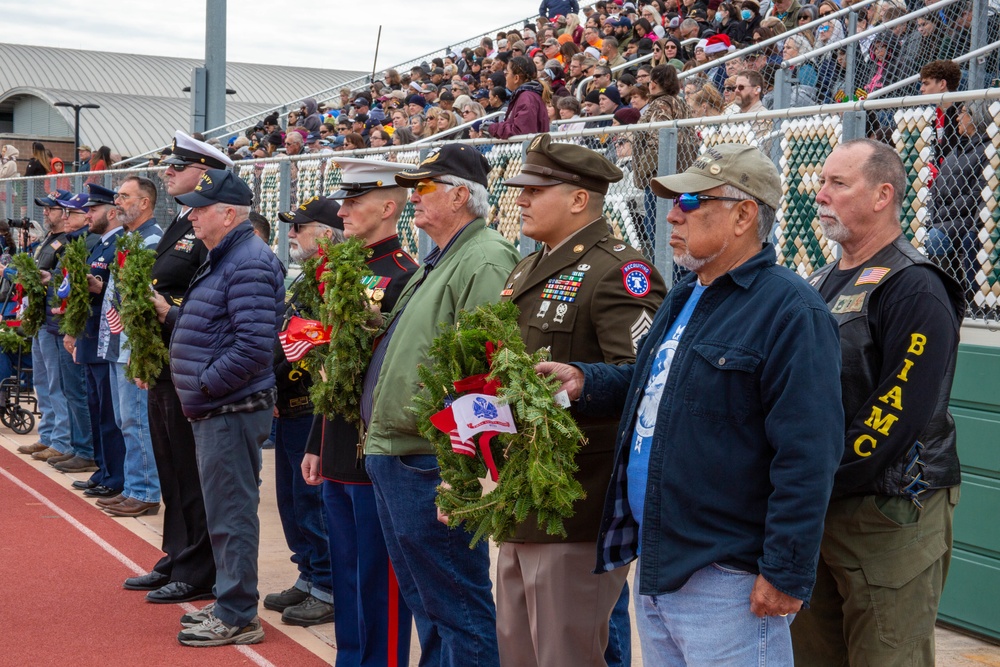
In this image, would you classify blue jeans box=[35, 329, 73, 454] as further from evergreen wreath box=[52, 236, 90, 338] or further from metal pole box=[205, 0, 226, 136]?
metal pole box=[205, 0, 226, 136]

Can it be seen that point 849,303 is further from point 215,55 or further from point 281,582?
point 215,55

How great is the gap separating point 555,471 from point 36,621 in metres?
4.22

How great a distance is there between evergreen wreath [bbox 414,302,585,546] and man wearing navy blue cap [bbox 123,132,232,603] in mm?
3187

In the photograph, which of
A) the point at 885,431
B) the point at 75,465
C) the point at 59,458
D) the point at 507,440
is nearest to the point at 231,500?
the point at 507,440

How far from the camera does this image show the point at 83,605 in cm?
665

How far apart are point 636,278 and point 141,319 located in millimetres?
3916

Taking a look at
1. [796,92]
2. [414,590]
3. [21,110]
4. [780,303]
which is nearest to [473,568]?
[414,590]

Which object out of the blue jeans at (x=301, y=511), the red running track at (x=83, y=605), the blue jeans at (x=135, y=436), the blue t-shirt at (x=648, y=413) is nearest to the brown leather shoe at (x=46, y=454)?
the red running track at (x=83, y=605)

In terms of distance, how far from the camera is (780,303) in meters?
3.04

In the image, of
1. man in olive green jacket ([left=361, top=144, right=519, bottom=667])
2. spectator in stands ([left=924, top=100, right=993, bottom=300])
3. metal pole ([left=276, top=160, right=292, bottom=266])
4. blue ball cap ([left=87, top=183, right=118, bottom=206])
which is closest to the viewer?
man in olive green jacket ([left=361, top=144, right=519, bottom=667])

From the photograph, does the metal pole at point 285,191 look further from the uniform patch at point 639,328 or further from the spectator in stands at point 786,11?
the uniform patch at point 639,328

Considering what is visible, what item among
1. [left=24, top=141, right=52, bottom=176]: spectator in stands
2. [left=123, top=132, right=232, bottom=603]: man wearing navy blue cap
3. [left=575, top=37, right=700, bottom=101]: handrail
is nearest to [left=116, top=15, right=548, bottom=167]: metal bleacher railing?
[left=24, top=141, right=52, bottom=176]: spectator in stands

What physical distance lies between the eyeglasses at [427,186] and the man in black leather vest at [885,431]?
4.95 feet

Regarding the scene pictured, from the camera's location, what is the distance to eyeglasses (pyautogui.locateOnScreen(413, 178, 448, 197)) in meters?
4.48
